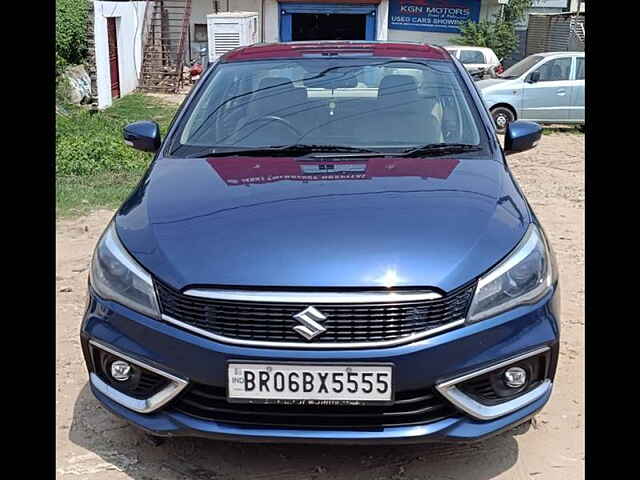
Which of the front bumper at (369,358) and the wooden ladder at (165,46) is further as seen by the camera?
the wooden ladder at (165,46)

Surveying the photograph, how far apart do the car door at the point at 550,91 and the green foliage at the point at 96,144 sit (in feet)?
22.3

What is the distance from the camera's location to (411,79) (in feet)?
12.5

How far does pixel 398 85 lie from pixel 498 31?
17331mm

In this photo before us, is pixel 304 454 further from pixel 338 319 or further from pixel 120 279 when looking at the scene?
pixel 120 279

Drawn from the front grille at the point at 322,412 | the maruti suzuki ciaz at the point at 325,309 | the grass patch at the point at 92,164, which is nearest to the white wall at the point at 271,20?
the grass patch at the point at 92,164

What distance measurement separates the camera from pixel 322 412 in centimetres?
237

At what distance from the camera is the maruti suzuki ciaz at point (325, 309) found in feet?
7.54

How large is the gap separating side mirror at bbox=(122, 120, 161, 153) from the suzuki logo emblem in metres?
1.83

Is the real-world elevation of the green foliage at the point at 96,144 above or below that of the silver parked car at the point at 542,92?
below

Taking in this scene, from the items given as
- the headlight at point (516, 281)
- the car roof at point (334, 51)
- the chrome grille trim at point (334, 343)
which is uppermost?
the car roof at point (334, 51)

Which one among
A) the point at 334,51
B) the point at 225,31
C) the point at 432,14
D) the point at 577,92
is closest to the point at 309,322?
the point at 334,51

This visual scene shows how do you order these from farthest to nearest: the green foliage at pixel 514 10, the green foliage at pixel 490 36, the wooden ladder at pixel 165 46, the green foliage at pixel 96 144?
the green foliage at pixel 514 10, the green foliage at pixel 490 36, the wooden ladder at pixel 165 46, the green foliage at pixel 96 144

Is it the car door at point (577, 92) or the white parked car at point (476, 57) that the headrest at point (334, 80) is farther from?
the white parked car at point (476, 57)
